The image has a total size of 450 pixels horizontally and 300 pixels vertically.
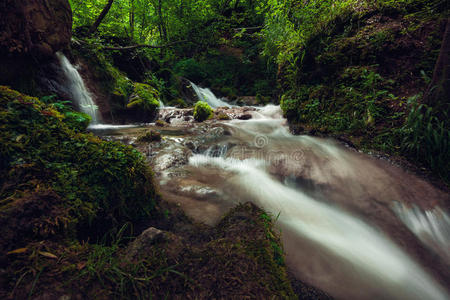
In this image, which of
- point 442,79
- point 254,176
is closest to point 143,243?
point 254,176

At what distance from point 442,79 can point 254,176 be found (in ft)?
11.5

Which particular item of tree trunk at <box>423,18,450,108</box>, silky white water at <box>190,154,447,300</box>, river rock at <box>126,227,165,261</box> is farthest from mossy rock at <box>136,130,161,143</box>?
tree trunk at <box>423,18,450,108</box>

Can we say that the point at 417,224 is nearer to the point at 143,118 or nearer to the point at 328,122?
the point at 328,122

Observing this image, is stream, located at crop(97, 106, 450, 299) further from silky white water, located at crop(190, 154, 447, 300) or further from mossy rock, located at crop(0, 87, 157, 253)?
mossy rock, located at crop(0, 87, 157, 253)

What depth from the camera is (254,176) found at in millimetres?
3635

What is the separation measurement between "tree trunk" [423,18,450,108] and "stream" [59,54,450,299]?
4.10ft

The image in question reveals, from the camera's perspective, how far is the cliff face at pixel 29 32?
11.5 feet

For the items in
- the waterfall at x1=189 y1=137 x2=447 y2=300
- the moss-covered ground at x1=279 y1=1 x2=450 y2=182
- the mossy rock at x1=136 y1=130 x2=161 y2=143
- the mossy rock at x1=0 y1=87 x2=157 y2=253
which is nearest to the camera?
the mossy rock at x1=0 y1=87 x2=157 y2=253

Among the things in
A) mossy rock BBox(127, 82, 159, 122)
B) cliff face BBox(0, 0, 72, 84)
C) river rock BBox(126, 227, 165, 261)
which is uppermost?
cliff face BBox(0, 0, 72, 84)

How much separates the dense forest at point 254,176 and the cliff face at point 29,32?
4 cm

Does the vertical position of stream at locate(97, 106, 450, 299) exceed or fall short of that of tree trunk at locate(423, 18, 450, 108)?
it falls short

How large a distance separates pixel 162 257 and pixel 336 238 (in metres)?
2.20

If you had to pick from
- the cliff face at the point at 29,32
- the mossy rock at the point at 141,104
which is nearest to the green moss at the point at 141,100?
the mossy rock at the point at 141,104

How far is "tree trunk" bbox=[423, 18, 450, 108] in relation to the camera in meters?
2.86
